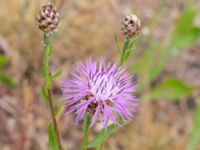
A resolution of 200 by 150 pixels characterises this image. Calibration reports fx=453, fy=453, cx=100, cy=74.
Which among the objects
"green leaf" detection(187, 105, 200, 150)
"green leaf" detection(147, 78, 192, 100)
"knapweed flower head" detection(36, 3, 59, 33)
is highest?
"knapweed flower head" detection(36, 3, 59, 33)

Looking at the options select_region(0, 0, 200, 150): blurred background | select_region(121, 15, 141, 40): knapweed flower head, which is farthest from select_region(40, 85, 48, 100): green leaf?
select_region(0, 0, 200, 150): blurred background

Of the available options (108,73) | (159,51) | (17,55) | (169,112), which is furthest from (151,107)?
(108,73)

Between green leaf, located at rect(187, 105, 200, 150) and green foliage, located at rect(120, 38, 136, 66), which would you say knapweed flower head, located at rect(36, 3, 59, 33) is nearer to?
green foliage, located at rect(120, 38, 136, 66)

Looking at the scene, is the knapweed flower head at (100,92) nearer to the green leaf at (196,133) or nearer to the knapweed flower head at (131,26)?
the knapweed flower head at (131,26)

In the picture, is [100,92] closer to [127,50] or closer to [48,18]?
[127,50]

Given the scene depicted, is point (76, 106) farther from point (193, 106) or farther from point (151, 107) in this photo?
point (193, 106)
